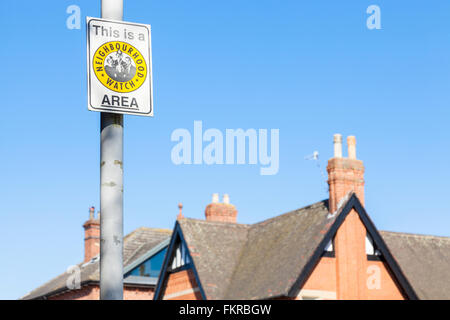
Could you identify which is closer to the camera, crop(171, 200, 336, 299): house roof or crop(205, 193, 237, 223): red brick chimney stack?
crop(171, 200, 336, 299): house roof

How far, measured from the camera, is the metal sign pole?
5102 mm

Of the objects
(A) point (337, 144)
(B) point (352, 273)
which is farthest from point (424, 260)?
(A) point (337, 144)

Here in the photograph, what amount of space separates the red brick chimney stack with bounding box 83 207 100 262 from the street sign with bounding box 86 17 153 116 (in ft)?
136

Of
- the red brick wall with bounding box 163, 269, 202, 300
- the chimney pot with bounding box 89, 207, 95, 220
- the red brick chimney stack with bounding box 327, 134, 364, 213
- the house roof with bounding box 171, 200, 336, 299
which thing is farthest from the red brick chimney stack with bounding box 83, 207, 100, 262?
the red brick chimney stack with bounding box 327, 134, 364, 213

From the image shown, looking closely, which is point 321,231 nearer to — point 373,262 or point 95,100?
point 373,262

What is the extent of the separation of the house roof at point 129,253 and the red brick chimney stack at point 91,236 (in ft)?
1.81

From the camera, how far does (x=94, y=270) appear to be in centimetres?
4122

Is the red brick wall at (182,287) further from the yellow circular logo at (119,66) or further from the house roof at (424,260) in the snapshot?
the yellow circular logo at (119,66)

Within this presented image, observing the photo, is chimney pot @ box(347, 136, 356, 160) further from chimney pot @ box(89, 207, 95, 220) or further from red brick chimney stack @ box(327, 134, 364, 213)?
chimney pot @ box(89, 207, 95, 220)

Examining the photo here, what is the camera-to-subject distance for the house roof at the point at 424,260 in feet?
104

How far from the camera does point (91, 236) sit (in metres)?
46.7

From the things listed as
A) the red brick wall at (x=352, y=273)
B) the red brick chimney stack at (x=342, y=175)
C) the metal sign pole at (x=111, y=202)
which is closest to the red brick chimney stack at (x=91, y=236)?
the red brick chimney stack at (x=342, y=175)
